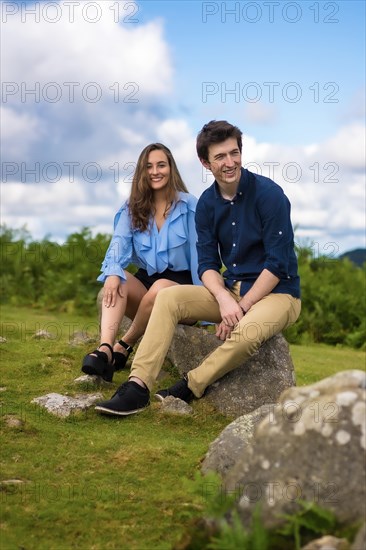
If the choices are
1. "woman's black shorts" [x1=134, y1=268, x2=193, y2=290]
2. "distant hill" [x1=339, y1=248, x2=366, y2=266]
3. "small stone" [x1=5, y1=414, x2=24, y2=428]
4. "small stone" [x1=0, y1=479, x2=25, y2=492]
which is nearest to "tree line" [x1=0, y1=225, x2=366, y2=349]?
"distant hill" [x1=339, y1=248, x2=366, y2=266]

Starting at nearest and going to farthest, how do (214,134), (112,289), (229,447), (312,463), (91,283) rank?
1. (312,463)
2. (229,447)
3. (214,134)
4. (112,289)
5. (91,283)

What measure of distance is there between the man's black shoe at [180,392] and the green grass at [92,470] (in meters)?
0.10

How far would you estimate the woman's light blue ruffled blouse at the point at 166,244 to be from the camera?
7293 mm

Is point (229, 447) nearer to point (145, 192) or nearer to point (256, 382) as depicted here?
point (256, 382)

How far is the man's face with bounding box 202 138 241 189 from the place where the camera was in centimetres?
640

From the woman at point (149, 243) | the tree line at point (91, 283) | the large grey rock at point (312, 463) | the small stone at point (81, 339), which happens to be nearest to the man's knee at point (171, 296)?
the woman at point (149, 243)

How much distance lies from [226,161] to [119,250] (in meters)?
1.52

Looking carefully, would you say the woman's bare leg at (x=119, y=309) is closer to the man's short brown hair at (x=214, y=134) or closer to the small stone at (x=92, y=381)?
the small stone at (x=92, y=381)

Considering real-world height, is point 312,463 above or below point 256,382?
above

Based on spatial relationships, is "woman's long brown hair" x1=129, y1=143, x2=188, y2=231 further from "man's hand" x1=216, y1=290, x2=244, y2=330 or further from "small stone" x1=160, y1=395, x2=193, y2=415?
"small stone" x1=160, y1=395, x2=193, y2=415

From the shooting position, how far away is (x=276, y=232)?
6.46 metres

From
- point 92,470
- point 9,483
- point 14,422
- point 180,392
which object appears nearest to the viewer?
point 9,483

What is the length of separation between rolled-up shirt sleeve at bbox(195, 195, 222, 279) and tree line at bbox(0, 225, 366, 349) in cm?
657

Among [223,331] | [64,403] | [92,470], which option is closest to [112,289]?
[223,331]
